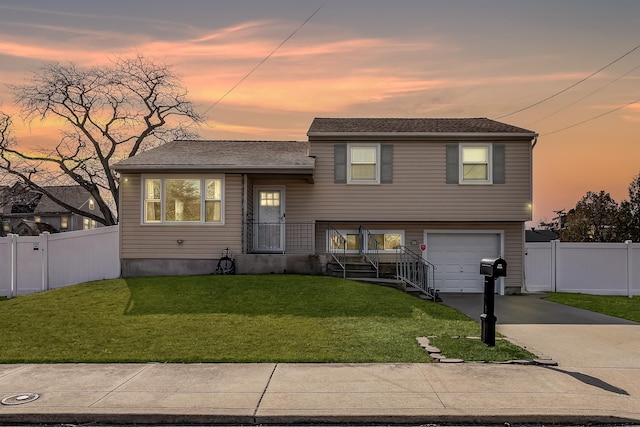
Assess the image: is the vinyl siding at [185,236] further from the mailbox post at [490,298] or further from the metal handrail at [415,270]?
the mailbox post at [490,298]

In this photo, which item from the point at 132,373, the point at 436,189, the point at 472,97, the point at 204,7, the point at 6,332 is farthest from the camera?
the point at 472,97

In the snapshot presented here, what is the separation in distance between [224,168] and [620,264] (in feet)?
50.9

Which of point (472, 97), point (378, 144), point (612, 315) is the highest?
point (472, 97)

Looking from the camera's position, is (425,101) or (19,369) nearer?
(19,369)

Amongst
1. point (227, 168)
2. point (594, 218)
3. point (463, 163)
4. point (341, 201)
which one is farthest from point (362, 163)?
point (594, 218)

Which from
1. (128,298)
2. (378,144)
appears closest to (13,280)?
(128,298)

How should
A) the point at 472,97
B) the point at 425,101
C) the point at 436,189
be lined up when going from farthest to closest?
the point at 425,101, the point at 472,97, the point at 436,189

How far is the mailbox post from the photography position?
26.6ft

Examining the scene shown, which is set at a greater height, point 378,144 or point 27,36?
point 27,36

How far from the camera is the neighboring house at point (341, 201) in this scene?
16.5 m

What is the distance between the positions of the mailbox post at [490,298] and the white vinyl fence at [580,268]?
37.7ft

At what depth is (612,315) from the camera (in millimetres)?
13430

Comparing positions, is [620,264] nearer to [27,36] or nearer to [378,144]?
[378,144]

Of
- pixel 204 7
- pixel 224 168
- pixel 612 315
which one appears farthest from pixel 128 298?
pixel 612 315
